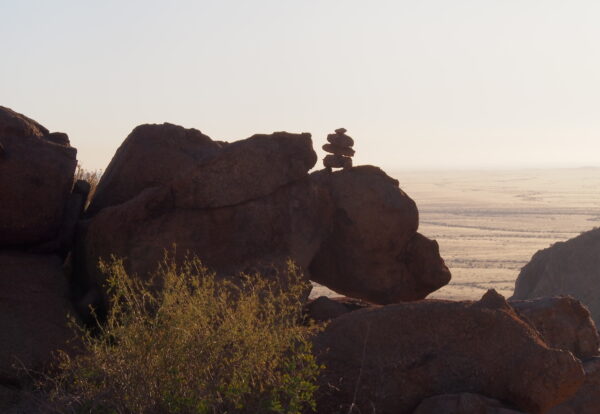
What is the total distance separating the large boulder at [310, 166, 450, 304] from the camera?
37.2 feet

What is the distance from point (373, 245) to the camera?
11398 mm

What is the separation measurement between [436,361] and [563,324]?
2.75m

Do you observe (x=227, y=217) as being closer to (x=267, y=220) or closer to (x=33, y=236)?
(x=267, y=220)

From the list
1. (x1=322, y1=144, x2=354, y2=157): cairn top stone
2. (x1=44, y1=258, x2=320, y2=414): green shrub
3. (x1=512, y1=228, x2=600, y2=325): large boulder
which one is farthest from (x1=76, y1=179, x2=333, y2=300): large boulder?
(x1=512, y1=228, x2=600, y2=325): large boulder

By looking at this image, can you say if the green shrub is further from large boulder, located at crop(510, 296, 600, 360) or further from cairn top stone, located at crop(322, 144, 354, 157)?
cairn top stone, located at crop(322, 144, 354, 157)

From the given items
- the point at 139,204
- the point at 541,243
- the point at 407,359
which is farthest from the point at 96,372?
the point at 541,243

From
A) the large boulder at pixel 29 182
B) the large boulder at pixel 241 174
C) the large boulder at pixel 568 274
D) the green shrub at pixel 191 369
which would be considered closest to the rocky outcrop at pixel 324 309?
the large boulder at pixel 241 174

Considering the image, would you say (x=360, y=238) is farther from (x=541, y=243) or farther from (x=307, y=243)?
(x=541, y=243)

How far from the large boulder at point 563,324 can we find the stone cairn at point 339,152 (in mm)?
2786

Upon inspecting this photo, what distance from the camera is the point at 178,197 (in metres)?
10.6

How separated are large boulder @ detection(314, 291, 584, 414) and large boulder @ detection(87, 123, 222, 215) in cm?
374

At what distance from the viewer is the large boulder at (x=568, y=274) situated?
58.6 feet

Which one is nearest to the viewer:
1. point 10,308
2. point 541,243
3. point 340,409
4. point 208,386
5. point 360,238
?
point 208,386

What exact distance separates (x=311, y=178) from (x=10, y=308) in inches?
153
